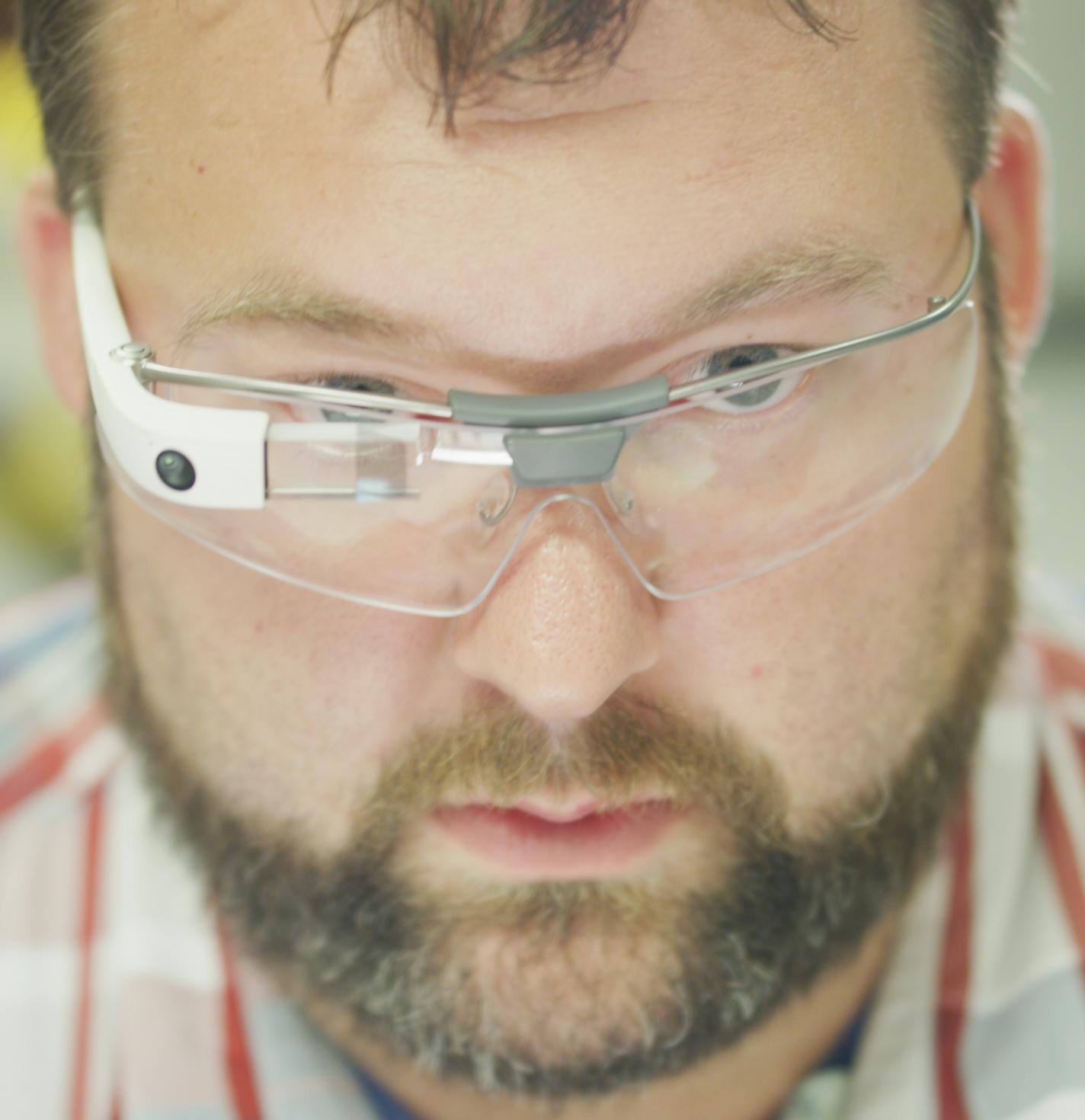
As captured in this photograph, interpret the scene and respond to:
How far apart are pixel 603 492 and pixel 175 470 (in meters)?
0.26

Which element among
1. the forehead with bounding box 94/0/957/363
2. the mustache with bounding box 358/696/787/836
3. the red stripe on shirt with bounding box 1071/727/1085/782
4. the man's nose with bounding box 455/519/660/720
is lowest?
the red stripe on shirt with bounding box 1071/727/1085/782

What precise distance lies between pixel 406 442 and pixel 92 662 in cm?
76

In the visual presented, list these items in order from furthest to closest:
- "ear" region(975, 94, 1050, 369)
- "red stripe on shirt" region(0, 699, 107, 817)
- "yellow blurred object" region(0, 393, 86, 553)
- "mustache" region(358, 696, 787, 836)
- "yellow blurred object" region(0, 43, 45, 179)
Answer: "yellow blurred object" region(0, 393, 86, 553) → "yellow blurred object" region(0, 43, 45, 179) → "red stripe on shirt" region(0, 699, 107, 817) → "ear" region(975, 94, 1050, 369) → "mustache" region(358, 696, 787, 836)

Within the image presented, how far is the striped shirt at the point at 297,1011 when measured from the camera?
1088 mm

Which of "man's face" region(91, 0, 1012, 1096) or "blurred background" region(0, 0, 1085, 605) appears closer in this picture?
"man's face" region(91, 0, 1012, 1096)

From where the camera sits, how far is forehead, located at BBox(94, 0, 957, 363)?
30.6 inches

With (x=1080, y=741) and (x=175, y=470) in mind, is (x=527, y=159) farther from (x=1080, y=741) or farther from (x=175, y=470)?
(x=1080, y=741)

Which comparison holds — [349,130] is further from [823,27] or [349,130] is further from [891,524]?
[891,524]

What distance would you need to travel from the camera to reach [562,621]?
81 centimetres

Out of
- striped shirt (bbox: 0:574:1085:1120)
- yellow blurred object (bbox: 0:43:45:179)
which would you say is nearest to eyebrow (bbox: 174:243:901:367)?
striped shirt (bbox: 0:574:1085:1120)

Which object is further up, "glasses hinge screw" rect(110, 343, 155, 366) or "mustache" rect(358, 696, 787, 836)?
"glasses hinge screw" rect(110, 343, 155, 366)

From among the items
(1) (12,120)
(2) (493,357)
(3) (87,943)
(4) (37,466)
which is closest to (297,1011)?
(3) (87,943)

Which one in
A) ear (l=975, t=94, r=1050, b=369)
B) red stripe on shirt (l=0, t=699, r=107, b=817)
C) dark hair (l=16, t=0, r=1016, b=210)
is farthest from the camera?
red stripe on shirt (l=0, t=699, r=107, b=817)

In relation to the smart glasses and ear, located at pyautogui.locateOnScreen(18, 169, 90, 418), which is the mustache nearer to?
the smart glasses
